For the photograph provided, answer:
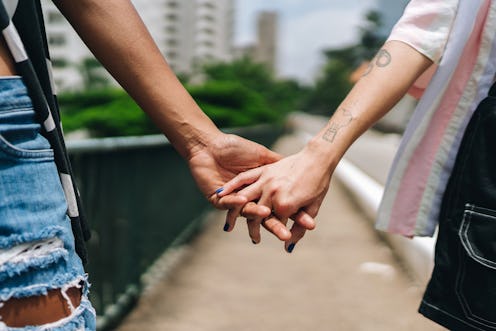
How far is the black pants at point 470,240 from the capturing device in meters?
1.50

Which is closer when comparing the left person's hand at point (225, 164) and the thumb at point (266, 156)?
the left person's hand at point (225, 164)

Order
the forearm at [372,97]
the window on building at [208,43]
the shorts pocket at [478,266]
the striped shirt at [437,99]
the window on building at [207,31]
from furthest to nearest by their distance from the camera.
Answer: the window on building at [208,43], the window on building at [207,31], the forearm at [372,97], the striped shirt at [437,99], the shorts pocket at [478,266]

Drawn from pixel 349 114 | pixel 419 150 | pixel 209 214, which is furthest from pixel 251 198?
pixel 209 214

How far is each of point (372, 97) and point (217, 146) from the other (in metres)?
0.50

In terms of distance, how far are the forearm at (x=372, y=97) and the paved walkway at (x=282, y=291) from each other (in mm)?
2120

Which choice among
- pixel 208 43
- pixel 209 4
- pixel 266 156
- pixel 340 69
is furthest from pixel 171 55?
pixel 266 156

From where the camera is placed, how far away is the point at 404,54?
1.81 meters

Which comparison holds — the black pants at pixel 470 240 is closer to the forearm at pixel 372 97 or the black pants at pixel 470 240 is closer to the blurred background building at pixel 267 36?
the forearm at pixel 372 97

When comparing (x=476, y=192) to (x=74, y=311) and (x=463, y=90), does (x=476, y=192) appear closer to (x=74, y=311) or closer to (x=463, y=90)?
(x=463, y=90)

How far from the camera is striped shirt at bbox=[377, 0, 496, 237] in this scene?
5.49ft

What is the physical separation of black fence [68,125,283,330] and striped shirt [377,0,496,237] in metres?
1.91

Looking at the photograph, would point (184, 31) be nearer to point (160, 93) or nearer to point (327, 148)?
point (327, 148)

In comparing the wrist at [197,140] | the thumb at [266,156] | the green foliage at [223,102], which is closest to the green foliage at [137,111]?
the green foliage at [223,102]

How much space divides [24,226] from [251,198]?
96 cm
